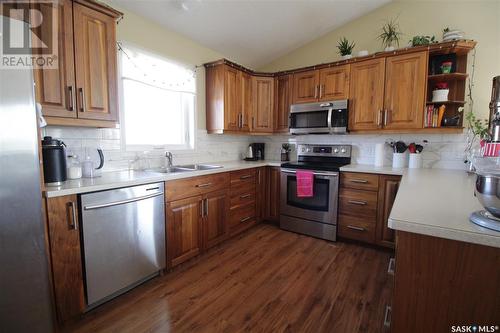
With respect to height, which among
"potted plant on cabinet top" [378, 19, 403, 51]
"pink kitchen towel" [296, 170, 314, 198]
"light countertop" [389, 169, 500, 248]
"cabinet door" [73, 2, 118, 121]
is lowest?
"pink kitchen towel" [296, 170, 314, 198]

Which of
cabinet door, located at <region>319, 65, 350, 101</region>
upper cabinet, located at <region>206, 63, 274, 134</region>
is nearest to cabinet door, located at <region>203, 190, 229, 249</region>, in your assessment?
upper cabinet, located at <region>206, 63, 274, 134</region>

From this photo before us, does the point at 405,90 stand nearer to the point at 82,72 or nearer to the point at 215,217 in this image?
the point at 215,217

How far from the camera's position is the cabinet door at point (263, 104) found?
11.6 feet

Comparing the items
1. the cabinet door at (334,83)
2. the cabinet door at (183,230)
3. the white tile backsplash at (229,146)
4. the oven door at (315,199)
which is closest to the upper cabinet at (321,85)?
the cabinet door at (334,83)

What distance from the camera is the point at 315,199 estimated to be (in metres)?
3.00

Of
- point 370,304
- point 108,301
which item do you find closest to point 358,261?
point 370,304

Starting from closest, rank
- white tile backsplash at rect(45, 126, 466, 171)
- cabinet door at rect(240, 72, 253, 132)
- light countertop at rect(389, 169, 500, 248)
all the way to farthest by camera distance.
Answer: light countertop at rect(389, 169, 500, 248), white tile backsplash at rect(45, 126, 466, 171), cabinet door at rect(240, 72, 253, 132)

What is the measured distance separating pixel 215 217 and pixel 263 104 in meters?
1.88

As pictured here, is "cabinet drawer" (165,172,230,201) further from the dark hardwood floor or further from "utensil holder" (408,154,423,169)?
"utensil holder" (408,154,423,169)

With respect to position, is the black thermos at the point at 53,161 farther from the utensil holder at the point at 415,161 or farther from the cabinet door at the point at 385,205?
the utensil holder at the point at 415,161

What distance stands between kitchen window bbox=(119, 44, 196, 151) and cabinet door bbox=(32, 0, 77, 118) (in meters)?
0.61

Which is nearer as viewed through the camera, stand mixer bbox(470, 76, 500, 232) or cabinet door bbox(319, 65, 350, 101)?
stand mixer bbox(470, 76, 500, 232)

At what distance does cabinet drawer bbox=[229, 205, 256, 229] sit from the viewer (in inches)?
114

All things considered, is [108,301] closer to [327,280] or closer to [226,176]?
[226,176]
